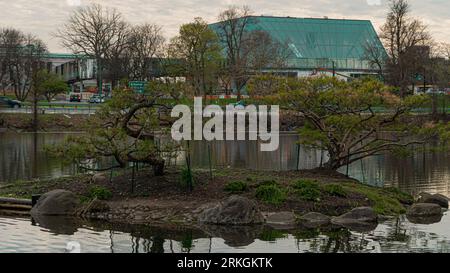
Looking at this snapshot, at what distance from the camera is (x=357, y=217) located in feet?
70.3

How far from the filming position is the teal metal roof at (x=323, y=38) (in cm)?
11994

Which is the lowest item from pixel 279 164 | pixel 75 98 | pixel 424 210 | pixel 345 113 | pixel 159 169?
pixel 279 164

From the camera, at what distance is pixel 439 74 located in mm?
78125

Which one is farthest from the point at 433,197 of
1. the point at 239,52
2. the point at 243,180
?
the point at 239,52

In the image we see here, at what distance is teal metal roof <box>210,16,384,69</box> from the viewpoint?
119938 mm

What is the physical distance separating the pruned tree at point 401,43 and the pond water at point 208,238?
6060 centimetres

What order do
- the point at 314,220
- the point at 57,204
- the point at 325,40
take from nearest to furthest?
the point at 314,220
the point at 57,204
the point at 325,40

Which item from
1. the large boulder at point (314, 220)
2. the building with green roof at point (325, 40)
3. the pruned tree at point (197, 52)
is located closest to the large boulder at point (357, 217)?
the large boulder at point (314, 220)

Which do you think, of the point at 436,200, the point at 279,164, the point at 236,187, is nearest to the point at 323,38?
the point at 279,164

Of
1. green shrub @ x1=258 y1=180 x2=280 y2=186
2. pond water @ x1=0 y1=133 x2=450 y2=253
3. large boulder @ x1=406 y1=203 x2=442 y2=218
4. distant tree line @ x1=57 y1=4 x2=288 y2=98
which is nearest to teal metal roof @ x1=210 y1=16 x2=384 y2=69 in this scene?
distant tree line @ x1=57 y1=4 x2=288 y2=98

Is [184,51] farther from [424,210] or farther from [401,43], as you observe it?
[424,210]

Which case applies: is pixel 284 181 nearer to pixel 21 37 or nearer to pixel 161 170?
pixel 161 170

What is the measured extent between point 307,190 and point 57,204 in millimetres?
8421
